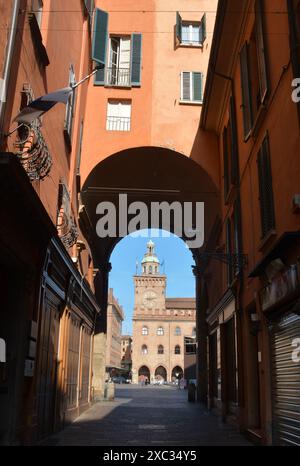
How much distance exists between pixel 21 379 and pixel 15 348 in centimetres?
56

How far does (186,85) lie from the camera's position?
19047 millimetres

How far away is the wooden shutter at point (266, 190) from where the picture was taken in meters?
9.55

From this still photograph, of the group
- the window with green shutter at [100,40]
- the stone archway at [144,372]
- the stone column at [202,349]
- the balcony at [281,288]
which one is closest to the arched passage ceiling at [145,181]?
the window with green shutter at [100,40]

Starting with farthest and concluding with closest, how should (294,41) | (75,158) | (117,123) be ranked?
1. (117,123)
2. (75,158)
3. (294,41)

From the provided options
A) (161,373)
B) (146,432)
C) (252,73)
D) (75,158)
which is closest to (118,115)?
(75,158)

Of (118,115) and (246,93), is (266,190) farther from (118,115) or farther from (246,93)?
(118,115)

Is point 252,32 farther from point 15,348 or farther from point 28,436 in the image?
point 28,436

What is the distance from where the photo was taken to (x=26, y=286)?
29.1ft

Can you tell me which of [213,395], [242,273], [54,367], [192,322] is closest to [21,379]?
[54,367]

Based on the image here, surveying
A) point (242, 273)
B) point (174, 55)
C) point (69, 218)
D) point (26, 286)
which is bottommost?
point (26, 286)

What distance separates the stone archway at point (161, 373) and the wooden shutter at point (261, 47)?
86070mm

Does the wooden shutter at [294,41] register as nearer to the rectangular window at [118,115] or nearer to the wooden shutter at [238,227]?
the wooden shutter at [238,227]

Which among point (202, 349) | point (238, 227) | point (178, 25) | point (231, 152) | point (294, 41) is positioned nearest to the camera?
point (294, 41)

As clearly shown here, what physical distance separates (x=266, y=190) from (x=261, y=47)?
10.1ft
